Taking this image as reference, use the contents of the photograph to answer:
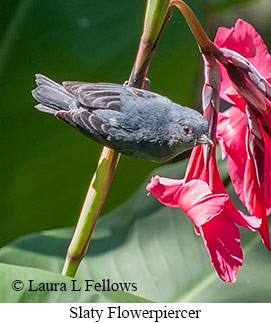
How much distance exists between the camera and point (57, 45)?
104 cm

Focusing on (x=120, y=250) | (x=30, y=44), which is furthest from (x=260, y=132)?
(x=30, y=44)

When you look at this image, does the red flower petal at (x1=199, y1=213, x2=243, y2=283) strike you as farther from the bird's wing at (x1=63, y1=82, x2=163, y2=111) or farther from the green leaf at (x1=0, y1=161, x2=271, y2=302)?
the green leaf at (x1=0, y1=161, x2=271, y2=302)

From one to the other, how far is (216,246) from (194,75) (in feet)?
1.96

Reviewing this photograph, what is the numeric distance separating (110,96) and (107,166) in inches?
3.1

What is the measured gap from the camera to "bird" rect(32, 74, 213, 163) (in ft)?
1.89

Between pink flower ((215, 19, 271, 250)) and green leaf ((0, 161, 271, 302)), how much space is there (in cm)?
34

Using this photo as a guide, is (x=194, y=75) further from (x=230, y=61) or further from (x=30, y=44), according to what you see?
(x=230, y=61)

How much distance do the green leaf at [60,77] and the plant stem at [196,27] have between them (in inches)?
20.2

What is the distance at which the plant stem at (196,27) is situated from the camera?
1.75ft

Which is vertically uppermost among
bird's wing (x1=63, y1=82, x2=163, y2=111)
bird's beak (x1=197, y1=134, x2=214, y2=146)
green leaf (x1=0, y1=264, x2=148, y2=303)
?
bird's wing (x1=63, y1=82, x2=163, y2=111)

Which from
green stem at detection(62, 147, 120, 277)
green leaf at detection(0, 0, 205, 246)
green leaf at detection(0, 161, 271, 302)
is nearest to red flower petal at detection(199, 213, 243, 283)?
green stem at detection(62, 147, 120, 277)

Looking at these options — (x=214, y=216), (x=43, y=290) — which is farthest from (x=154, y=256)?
(x=214, y=216)

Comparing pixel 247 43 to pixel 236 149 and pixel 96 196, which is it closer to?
pixel 236 149

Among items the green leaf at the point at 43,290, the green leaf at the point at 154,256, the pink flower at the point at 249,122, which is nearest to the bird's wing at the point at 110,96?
the pink flower at the point at 249,122
